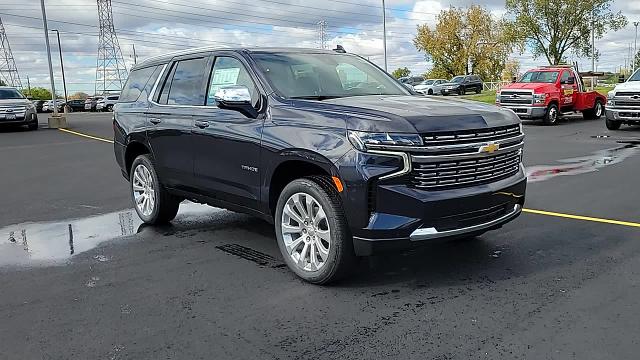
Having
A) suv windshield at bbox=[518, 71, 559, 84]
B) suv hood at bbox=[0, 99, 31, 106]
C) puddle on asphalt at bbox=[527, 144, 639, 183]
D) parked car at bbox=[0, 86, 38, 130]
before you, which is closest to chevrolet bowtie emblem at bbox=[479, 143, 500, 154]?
puddle on asphalt at bbox=[527, 144, 639, 183]

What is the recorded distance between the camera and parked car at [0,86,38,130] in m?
21.7

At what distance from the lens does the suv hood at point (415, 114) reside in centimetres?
410

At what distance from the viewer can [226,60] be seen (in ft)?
18.1

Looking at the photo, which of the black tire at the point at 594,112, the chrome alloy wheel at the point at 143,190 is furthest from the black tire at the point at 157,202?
the black tire at the point at 594,112

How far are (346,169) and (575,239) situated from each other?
2827 mm

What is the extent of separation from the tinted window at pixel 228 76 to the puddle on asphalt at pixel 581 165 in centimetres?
550

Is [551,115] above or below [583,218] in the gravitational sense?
above

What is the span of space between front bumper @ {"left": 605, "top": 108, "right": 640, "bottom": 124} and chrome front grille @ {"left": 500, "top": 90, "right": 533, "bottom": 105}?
308 cm

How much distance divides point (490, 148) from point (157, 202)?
12.2 ft

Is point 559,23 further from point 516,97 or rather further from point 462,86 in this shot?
point 516,97

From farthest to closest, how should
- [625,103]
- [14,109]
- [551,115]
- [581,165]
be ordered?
[14,109] → [551,115] → [625,103] → [581,165]

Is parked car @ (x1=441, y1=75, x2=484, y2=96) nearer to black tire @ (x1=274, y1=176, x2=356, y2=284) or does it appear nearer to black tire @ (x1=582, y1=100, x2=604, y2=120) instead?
black tire @ (x1=582, y1=100, x2=604, y2=120)

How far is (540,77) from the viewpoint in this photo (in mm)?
20812

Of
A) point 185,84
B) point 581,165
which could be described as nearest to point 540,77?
point 581,165
